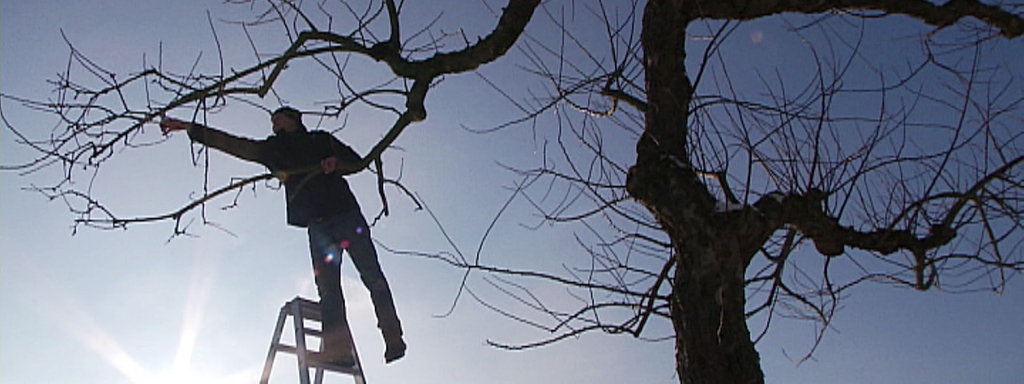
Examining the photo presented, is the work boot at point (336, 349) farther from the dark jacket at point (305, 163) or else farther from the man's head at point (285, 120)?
the man's head at point (285, 120)

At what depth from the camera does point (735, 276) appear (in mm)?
2488

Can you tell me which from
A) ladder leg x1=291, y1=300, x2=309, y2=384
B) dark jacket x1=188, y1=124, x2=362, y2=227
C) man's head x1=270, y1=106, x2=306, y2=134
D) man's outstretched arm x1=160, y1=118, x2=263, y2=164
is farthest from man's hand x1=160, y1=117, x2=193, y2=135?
ladder leg x1=291, y1=300, x2=309, y2=384

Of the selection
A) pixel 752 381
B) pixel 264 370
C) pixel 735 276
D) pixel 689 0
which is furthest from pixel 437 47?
pixel 264 370

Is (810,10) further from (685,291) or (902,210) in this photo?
(685,291)

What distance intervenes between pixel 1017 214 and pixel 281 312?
358 centimetres

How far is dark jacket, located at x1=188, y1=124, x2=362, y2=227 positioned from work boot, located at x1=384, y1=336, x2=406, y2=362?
0.74 meters

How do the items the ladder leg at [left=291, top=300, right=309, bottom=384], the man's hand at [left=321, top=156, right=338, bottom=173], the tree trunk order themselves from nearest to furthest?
1. the tree trunk
2. the man's hand at [left=321, top=156, right=338, bottom=173]
3. the ladder leg at [left=291, top=300, right=309, bottom=384]

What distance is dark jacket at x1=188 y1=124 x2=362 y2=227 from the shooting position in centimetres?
420

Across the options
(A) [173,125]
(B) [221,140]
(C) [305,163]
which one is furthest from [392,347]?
(A) [173,125]

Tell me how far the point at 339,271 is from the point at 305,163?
0.62 meters

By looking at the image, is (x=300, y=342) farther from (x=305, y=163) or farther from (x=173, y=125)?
(x=173, y=125)

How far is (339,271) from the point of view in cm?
441

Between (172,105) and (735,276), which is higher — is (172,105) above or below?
above

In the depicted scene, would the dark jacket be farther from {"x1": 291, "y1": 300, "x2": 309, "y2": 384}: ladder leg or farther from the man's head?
{"x1": 291, "y1": 300, "x2": 309, "y2": 384}: ladder leg
